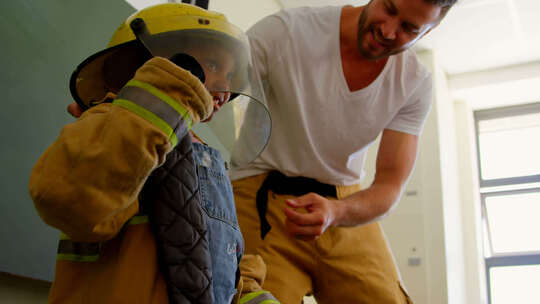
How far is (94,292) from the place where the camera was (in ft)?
2.36

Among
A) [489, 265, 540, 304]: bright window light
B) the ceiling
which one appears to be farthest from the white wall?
[489, 265, 540, 304]: bright window light

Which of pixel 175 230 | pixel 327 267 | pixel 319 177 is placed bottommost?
pixel 327 267

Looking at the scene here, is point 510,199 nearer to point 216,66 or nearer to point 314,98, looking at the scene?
point 314,98

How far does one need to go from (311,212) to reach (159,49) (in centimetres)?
56

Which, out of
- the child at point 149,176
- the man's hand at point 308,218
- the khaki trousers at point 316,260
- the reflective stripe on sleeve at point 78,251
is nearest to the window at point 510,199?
the khaki trousers at point 316,260

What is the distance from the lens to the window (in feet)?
13.4

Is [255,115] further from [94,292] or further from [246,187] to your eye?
[94,292]

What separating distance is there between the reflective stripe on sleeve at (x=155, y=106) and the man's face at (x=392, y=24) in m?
0.92

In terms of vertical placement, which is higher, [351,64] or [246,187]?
[351,64]

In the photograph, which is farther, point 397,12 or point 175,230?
point 397,12

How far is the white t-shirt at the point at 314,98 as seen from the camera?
1479 millimetres

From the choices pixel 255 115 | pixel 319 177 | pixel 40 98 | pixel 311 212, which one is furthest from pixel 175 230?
pixel 319 177

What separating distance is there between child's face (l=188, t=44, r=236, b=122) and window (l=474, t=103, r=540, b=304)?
12.7 feet

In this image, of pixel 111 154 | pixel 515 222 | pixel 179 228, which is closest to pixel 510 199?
pixel 515 222
